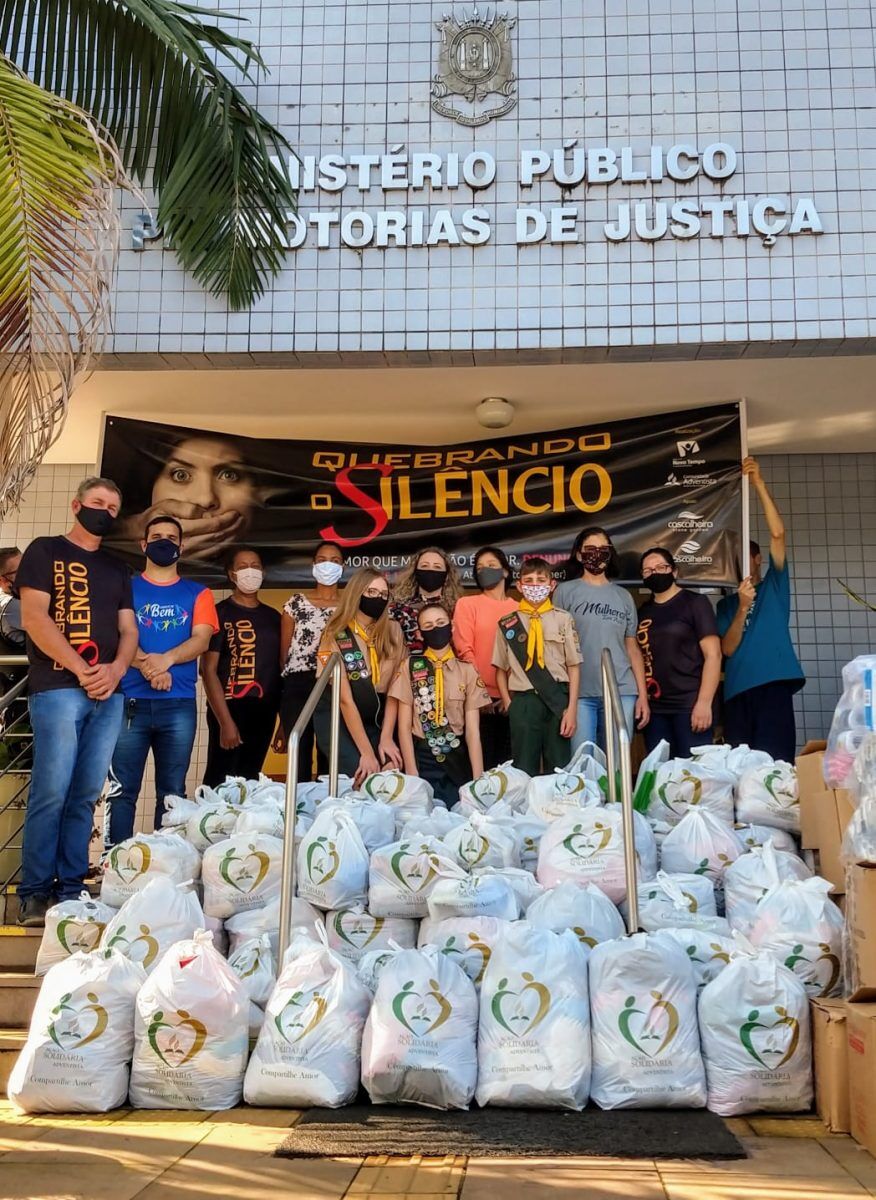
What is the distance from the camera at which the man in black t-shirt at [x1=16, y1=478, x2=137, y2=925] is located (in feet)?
15.0

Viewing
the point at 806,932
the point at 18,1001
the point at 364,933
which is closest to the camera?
the point at 806,932

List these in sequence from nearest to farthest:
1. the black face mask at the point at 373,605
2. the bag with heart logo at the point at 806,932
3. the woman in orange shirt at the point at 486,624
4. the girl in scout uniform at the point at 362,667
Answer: the bag with heart logo at the point at 806,932 < the girl in scout uniform at the point at 362,667 < the black face mask at the point at 373,605 < the woman in orange shirt at the point at 486,624

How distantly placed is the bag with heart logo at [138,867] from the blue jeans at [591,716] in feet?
6.74

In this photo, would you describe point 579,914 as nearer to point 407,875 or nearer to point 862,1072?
point 407,875

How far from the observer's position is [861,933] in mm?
3199

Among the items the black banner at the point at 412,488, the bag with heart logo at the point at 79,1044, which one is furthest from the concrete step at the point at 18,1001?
the black banner at the point at 412,488

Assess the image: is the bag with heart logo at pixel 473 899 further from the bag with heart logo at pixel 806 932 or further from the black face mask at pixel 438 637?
the black face mask at pixel 438 637

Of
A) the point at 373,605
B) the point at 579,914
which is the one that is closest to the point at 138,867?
the point at 579,914

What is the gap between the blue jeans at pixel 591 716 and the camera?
5559mm

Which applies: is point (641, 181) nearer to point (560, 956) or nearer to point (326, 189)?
point (326, 189)

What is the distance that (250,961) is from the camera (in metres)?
3.80

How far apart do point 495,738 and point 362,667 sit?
3.51 ft

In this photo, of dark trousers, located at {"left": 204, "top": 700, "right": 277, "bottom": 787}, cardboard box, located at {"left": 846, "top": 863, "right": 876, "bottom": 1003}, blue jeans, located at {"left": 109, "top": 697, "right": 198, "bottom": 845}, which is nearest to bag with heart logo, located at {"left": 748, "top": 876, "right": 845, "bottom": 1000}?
cardboard box, located at {"left": 846, "top": 863, "right": 876, "bottom": 1003}

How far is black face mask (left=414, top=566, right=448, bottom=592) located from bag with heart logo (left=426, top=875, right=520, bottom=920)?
2.24 meters
